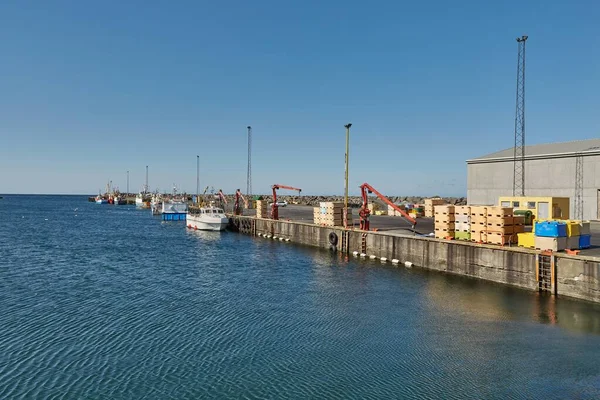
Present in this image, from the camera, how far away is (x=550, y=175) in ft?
162

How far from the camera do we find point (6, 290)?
90.4 ft

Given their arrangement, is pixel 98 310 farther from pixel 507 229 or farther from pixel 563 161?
pixel 563 161

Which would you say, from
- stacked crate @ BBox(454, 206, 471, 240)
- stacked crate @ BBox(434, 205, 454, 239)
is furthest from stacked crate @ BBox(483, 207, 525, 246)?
stacked crate @ BBox(434, 205, 454, 239)

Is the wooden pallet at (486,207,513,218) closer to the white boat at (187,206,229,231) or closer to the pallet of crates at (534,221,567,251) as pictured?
the pallet of crates at (534,221,567,251)

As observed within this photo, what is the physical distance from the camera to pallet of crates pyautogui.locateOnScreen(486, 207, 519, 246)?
30.3m

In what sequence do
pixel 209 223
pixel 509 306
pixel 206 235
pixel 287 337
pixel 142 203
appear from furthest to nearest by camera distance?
pixel 142 203
pixel 209 223
pixel 206 235
pixel 509 306
pixel 287 337

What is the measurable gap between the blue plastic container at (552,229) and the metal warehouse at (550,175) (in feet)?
76.0

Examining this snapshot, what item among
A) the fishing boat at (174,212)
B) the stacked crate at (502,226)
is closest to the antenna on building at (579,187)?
the stacked crate at (502,226)

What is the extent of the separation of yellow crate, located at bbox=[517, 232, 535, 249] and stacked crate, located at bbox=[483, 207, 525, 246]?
1.08m

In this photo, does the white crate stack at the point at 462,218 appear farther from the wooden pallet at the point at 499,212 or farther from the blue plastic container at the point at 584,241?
the blue plastic container at the point at 584,241

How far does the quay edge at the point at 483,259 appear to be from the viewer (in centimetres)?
2439

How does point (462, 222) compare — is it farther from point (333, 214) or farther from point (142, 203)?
point (142, 203)

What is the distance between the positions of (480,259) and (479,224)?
289 centimetres

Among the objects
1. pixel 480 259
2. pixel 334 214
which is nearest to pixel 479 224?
pixel 480 259
